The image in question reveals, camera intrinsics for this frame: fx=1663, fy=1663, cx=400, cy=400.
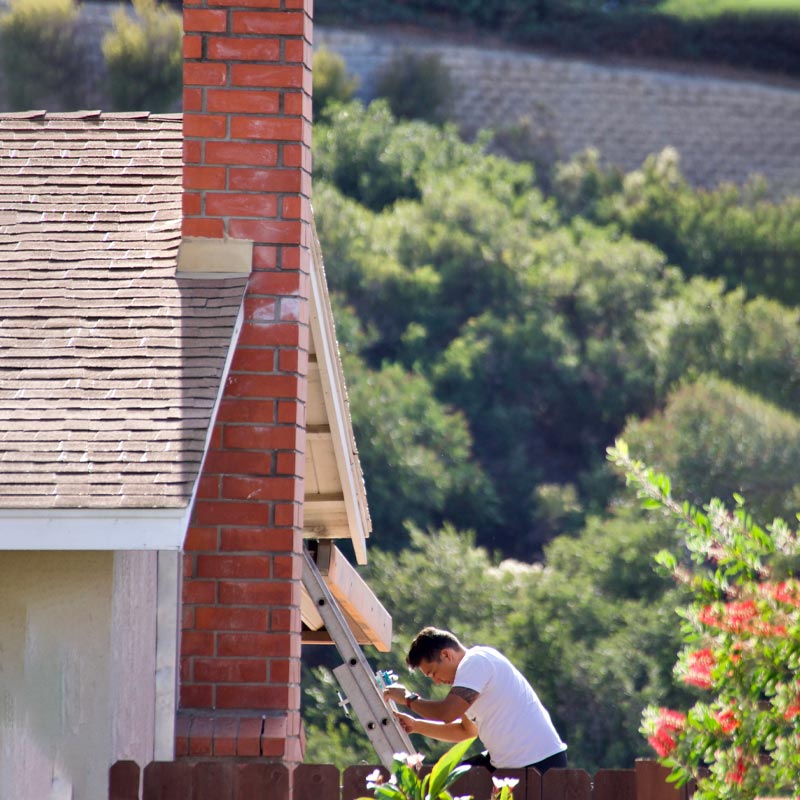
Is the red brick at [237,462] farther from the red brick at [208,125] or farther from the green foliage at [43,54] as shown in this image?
the green foliage at [43,54]

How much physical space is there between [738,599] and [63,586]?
194 cm

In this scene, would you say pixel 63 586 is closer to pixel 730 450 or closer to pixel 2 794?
pixel 2 794

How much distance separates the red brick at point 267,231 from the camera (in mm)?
5707

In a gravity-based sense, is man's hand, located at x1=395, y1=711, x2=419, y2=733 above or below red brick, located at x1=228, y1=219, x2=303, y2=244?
below

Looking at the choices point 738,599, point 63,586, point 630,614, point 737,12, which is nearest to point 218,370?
point 63,586

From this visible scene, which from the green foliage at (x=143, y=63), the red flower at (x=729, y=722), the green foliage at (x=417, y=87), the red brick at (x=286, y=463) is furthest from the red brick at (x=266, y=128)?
the green foliage at (x=417, y=87)

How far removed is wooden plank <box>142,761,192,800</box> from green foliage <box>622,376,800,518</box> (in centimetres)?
2756

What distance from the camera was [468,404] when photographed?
43.9 m

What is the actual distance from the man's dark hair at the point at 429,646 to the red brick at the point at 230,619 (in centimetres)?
99

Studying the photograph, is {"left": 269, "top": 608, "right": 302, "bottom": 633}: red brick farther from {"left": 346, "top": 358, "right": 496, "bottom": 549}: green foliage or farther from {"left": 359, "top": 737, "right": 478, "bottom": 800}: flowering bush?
{"left": 346, "top": 358, "right": 496, "bottom": 549}: green foliage

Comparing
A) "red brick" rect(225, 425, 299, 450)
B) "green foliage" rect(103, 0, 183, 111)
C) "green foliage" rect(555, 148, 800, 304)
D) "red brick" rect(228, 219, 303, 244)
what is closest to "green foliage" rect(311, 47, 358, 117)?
"green foliage" rect(103, 0, 183, 111)

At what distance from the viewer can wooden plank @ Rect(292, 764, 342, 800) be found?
4746 millimetres

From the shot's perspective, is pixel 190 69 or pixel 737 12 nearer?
pixel 190 69

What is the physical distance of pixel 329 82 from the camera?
167 ft
